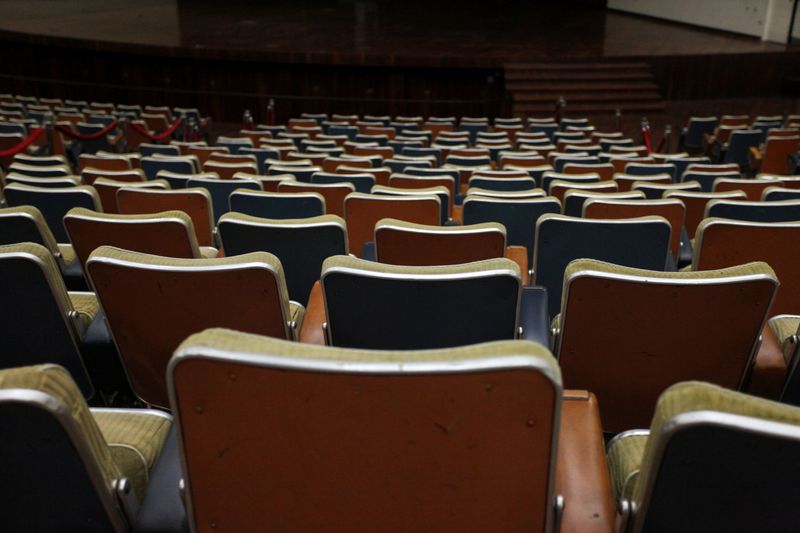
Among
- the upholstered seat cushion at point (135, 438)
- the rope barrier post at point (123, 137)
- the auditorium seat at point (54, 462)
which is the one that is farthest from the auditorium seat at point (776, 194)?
Answer: the rope barrier post at point (123, 137)

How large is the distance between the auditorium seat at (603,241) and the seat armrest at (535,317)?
352 mm

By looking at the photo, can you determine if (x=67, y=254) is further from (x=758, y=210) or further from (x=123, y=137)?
(x=123, y=137)

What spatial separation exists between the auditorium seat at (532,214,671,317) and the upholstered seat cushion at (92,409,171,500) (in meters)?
1.32

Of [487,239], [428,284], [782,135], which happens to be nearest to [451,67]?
[782,135]

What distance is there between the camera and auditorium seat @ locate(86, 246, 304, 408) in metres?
1.37

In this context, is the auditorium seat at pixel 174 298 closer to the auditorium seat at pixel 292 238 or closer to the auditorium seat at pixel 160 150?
the auditorium seat at pixel 292 238

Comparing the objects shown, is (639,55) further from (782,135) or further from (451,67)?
(782,135)

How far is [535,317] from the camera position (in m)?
1.66

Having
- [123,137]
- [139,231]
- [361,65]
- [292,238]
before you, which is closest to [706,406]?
[292,238]

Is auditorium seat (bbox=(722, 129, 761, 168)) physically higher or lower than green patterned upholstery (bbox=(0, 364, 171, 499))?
lower

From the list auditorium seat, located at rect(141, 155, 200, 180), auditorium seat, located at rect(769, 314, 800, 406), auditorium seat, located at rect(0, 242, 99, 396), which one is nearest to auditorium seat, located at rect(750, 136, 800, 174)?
auditorium seat, located at rect(769, 314, 800, 406)

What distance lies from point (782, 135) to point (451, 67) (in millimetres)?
5076

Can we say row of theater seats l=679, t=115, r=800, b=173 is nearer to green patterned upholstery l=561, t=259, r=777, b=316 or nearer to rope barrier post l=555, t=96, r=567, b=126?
rope barrier post l=555, t=96, r=567, b=126

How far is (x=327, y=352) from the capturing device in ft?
2.59
